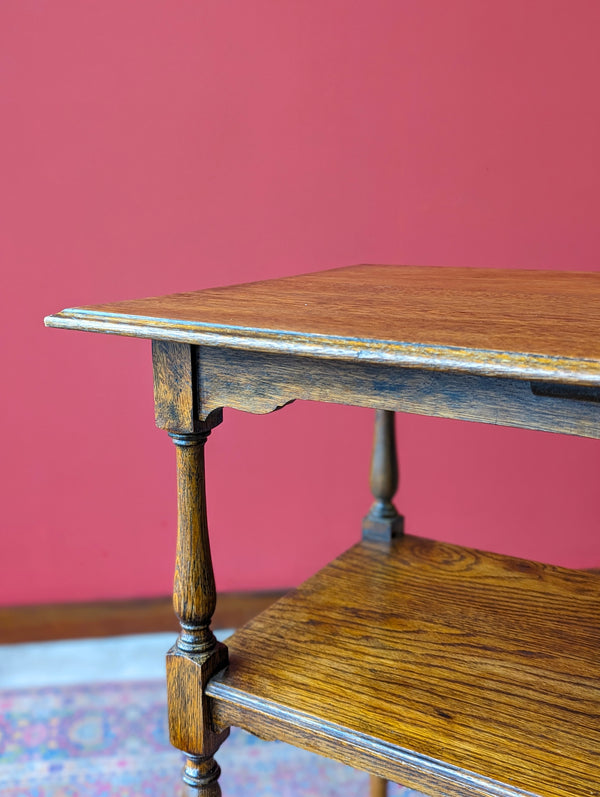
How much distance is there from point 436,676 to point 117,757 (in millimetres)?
1087

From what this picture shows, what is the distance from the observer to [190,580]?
103 cm

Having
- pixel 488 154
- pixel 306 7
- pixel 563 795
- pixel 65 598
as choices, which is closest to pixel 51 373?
pixel 65 598

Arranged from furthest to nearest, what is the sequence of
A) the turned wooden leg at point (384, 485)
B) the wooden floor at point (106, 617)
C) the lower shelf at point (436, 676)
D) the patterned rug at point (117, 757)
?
the wooden floor at point (106, 617) < the patterned rug at point (117, 757) < the turned wooden leg at point (384, 485) < the lower shelf at point (436, 676)

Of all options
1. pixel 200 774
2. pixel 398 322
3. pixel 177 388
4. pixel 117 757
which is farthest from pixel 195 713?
pixel 117 757

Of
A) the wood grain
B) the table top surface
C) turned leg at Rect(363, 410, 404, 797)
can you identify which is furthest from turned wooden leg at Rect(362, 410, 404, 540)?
the wood grain

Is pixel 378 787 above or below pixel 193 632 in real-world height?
below

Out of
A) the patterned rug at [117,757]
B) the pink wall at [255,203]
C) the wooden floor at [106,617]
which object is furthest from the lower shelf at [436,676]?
the wooden floor at [106,617]

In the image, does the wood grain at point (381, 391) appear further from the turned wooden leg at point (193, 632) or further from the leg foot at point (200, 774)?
the leg foot at point (200, 774)

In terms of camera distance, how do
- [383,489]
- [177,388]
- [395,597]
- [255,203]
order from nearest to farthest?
1. [177,388]
2. [395,597]
3. [383,489]
4. [255,203]

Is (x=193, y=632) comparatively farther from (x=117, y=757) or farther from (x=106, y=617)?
(x=106, y=617)

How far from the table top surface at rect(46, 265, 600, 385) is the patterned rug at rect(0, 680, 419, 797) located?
3.82 feet

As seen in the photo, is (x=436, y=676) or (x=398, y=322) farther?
(x=436, y=676)

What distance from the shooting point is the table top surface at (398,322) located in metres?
0.69

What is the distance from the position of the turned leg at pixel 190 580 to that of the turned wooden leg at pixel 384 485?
1.60 feet
